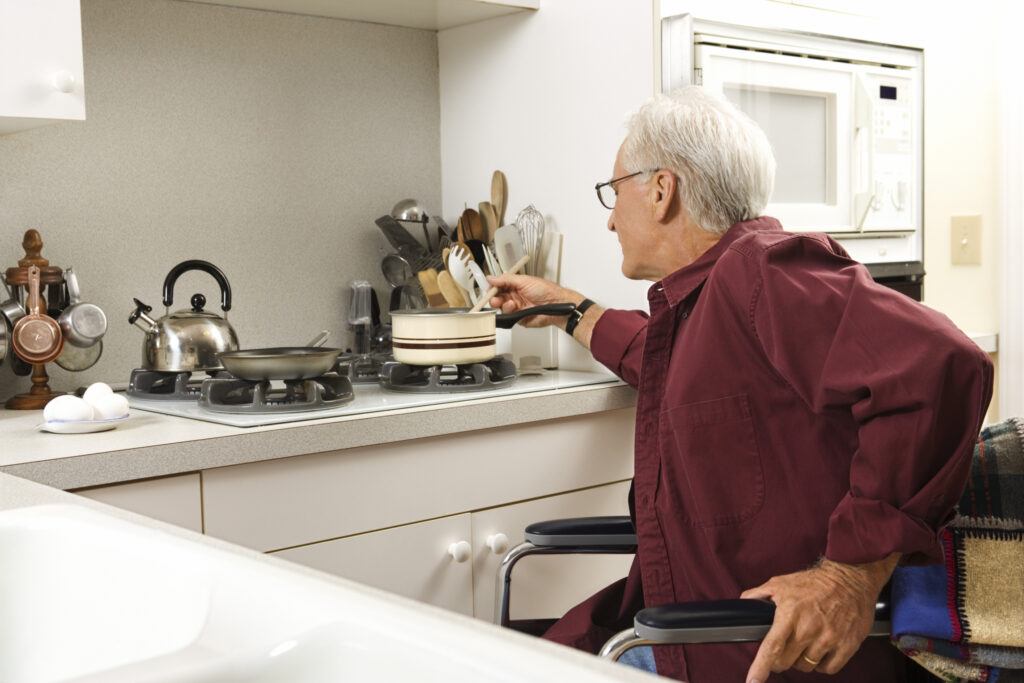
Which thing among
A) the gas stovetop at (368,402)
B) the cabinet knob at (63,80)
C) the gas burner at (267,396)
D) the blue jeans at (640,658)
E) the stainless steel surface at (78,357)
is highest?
the cabinet knob at (63,80)

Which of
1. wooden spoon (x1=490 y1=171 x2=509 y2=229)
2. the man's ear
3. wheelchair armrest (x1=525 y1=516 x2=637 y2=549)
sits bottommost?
wheelchair armrest (x1=525 y1=516 x2=637 y2=549)

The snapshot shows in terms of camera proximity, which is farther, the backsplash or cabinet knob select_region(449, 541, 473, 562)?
the backsplash

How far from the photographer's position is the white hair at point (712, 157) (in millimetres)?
1723

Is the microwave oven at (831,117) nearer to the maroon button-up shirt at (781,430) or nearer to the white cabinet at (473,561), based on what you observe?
the maroon button-up shirt at (781,430)

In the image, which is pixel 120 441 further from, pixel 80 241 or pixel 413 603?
pixel 413 603

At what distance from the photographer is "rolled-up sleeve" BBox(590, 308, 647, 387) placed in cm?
211

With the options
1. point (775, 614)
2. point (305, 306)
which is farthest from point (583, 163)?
point (775, 614)

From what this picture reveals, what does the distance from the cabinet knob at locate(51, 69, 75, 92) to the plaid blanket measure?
1430mm

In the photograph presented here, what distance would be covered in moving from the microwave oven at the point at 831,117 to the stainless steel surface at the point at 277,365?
91 centimetres

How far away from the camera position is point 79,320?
2047 millimetres

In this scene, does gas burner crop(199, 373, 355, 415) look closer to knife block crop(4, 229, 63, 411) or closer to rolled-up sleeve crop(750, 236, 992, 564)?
knife block crop(4, 229, 63, 411)

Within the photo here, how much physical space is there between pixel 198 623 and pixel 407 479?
1140 millimetres

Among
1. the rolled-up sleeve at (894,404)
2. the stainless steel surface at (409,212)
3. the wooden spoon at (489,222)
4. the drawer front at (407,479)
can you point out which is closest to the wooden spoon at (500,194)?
the wooden spoon at (489,222)

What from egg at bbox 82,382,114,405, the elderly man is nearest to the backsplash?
egg at bbox 82,382,114,405
